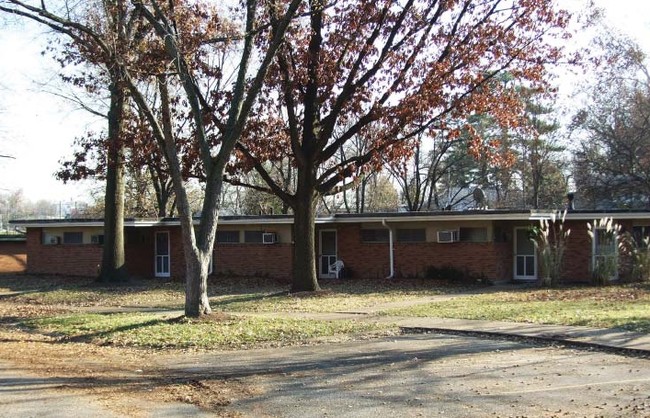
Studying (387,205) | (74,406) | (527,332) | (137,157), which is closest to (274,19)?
(137,157)

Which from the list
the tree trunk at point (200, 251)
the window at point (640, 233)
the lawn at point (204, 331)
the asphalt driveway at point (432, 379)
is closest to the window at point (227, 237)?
the lawn at point (204, 331)

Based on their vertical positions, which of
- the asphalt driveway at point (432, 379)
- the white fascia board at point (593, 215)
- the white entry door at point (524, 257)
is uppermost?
the white fascia board at point (593, 215)

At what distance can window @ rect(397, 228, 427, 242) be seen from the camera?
2558 centimetres

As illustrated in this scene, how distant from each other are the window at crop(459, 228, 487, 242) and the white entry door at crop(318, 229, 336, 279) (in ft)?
17.9

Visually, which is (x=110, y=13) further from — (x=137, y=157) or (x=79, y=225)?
(x=79, y=225)

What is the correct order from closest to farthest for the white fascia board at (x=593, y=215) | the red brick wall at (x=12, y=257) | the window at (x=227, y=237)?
1. the white fascia board at (x=593, y=215)
2. the window at (x=227, y=237)
3. the red brick wall at (x=12, y=257)

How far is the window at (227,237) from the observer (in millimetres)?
28906

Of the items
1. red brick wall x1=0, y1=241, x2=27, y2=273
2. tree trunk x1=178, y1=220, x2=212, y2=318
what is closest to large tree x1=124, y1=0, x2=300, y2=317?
tree trunk x1=178, y1=220, x2=212, y2=318

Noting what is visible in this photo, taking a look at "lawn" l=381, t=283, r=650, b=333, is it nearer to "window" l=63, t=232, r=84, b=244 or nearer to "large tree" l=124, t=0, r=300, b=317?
"large tree" l=124, t=0, r=300, b=317

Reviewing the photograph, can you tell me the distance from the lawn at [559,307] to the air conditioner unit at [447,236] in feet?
13.6

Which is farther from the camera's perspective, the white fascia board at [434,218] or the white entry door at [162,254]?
the white entry door at [162,254]

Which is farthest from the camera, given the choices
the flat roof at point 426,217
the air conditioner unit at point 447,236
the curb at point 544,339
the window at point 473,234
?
the air conditioner unit at point 447,236

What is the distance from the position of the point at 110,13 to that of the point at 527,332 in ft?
34.0

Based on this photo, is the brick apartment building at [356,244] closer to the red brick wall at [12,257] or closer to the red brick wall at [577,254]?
the red brick wall at [577,254]
